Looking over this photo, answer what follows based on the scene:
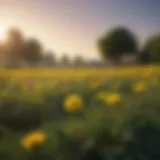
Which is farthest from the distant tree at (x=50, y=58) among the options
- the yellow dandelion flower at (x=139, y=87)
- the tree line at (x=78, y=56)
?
the yellow dandelion flower at (x=139, y=87)

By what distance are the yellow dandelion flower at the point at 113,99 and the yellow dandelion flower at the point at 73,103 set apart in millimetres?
73

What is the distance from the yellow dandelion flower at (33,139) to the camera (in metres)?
0.82

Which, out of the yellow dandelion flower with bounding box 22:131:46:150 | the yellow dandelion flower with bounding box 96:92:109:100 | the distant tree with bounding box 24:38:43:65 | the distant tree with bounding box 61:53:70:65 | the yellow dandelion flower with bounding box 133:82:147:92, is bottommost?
the yellow dandelion flower with bounding box 22:131:46:150

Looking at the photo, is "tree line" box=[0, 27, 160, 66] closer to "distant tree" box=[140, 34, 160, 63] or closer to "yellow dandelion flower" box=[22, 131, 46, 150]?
"distant tree" box=[140, 34, 160, 63]

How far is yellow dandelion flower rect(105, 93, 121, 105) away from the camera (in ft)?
2.89

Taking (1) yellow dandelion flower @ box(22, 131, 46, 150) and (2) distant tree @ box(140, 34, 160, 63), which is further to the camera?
(2) distant tree @ box(140, 34, 160, 63)

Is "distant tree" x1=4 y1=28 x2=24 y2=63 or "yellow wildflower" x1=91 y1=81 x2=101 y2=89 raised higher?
"distant tree" x1=4 y1=28 x2=24 y2=63

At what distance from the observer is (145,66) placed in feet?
3.03

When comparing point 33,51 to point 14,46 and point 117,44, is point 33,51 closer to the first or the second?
point 14,46

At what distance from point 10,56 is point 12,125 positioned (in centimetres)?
20

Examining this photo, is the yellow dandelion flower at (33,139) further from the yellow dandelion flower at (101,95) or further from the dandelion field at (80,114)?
the yellow dandelion flower at (101,95)

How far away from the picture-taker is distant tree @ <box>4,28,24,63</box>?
92 centimetres

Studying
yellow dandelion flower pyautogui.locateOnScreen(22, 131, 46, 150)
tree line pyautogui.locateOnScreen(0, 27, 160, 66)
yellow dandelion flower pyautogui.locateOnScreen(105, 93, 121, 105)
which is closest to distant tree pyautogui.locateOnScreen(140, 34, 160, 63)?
tree line pyautogui.locateOnScreen(0, 27, 160, 66)

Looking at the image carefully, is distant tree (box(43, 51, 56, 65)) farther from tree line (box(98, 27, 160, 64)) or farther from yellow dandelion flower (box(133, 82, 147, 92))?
yellow dandelion flower (box(133, 82, 147, 92))
